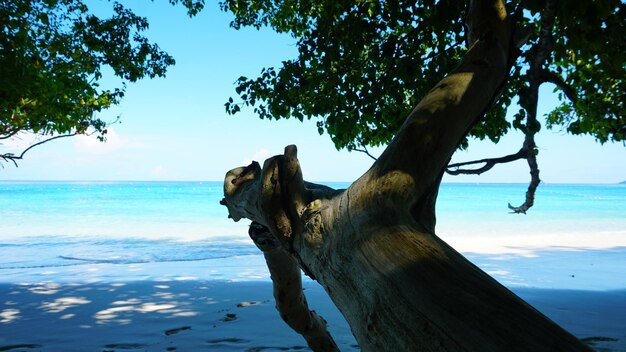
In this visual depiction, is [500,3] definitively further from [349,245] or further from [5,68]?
[5,68]

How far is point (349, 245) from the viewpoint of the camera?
1986mm

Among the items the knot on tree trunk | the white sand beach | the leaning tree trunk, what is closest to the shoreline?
the white sand beach

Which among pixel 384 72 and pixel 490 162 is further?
pixel 384 72

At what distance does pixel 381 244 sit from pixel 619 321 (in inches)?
276

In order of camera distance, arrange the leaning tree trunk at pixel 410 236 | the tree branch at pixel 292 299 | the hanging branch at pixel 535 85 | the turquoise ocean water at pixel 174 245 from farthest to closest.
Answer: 1. the turquoise ocean water at pixel 174 245
2. the tree branch at pixel 292 299
3. the hanging branch at pixel 535 85
4. the leaning tree trunk at pixel 410 236

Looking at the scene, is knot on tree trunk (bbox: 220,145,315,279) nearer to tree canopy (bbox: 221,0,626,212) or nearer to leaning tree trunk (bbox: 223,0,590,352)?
leaning tree trunk (bbox: 223,0,590,352)

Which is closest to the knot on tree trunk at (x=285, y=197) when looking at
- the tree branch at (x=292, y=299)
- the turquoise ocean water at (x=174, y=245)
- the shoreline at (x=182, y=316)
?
the tree branch at (x=292, y=299)

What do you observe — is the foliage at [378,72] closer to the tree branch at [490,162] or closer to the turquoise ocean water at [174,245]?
the tree branch at [490,162]

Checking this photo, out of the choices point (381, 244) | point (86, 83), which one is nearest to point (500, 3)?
point (381, 244)

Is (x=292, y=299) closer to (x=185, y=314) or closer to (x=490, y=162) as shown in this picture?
(x=490, y=162)

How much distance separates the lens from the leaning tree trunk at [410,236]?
1.41 metres

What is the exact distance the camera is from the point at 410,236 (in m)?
1.83

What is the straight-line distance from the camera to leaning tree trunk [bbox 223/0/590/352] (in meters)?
1.41

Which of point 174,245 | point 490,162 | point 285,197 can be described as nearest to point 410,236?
point 285,197
